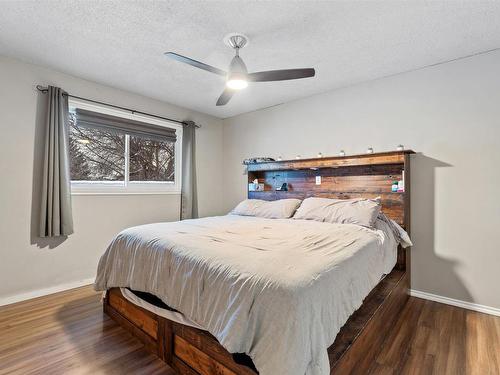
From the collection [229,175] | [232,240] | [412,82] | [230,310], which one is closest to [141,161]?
[229,175]

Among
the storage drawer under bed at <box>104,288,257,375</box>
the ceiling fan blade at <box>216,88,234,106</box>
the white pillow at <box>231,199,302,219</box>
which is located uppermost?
the ceiling fan blade at <box>216,88,234,106</box>

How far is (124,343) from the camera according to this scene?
75.4 inches

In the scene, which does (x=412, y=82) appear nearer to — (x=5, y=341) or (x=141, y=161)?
(x=141, y=161)

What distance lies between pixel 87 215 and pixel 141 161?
104cm

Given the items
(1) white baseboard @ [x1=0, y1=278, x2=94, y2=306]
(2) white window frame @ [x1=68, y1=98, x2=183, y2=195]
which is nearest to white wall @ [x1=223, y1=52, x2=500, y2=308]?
(2) white window frame @ [x1=68, y1=98, x2=183, y2=195]

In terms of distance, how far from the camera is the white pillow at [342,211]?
2490 millimetres

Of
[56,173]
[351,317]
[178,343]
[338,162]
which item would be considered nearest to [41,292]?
[56,173]

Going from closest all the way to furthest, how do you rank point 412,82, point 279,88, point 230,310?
1. point 230,310
2. point 412,82
3. point 279,88

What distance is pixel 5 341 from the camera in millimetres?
1938

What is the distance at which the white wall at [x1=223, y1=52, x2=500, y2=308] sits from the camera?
2443 mm

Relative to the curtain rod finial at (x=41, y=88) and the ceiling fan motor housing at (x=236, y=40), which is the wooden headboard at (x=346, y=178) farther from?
the curtain rod finial at (x=41, y=88)

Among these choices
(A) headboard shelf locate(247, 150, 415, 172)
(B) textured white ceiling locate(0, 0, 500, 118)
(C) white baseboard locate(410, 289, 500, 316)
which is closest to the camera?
(B) textured white ceiling locate(0, 0, 500, 118)

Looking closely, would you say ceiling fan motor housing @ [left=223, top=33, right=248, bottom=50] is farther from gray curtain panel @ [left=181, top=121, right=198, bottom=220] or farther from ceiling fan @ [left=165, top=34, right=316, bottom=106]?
gray curtain panel @ [left=181, top=121, right=198, bottom=220]

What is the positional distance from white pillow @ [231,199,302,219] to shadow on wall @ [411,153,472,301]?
4.32 ft
